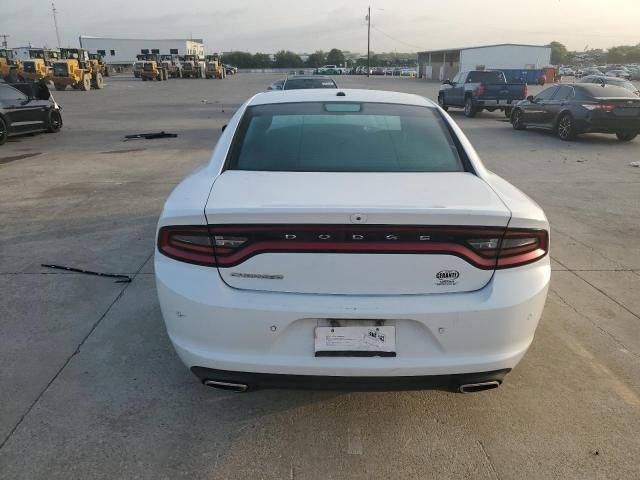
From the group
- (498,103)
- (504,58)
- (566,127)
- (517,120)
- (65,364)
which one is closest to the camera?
(65,364)

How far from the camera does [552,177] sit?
946cm

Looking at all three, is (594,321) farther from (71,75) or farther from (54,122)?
(71,75)

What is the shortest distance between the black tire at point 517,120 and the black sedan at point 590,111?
1.02 m

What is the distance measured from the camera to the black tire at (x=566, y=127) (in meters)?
13.7

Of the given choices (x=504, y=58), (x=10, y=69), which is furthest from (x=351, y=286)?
(x=504, y=58)

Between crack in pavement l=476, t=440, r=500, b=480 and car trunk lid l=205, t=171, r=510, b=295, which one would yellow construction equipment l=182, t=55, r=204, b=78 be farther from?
crack in pavement l=476, t=440, r=500, b=480

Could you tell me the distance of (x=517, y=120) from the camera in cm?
1627

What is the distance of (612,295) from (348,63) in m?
144

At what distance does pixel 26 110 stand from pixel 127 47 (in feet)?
355

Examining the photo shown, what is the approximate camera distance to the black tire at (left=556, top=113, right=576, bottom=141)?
1373cm

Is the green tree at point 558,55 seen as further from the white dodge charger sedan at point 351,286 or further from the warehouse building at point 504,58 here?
the white dodge charger sedan at point 351,286

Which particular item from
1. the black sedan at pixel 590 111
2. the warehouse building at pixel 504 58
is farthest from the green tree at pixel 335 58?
the black sedan at pixel 590 111

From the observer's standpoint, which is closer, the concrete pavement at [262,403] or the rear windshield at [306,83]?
the concrete pavement at [262,403]

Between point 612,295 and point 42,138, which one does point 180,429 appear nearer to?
point 612,295
